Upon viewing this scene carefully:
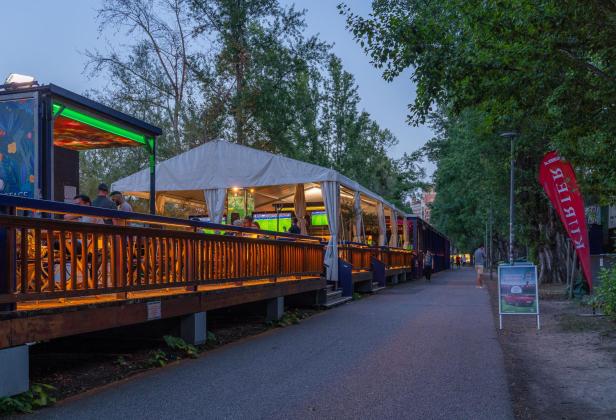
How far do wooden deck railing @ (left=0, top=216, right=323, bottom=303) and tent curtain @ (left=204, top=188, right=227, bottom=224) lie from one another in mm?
5915

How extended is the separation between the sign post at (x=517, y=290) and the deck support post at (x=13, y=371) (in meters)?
8.69

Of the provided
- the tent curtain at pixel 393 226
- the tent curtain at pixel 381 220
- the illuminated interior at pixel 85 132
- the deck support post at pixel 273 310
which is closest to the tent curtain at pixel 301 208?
the tent curtain at pixel 381 220

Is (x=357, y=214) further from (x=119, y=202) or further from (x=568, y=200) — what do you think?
(x=119, y=202)

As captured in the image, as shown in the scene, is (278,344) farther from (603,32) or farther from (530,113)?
(603,32)

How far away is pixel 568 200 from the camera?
14938mm

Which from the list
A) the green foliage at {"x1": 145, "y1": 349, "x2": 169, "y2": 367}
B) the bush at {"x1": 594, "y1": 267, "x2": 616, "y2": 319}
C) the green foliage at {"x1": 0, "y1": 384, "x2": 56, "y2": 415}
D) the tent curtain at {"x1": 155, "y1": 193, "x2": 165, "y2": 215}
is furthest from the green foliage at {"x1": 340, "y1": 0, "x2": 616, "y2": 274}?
the tent curtain at {"x1": 155, "y1": 193, "x2": 165, "y2": 215}

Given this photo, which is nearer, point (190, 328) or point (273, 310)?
point (190, 328)

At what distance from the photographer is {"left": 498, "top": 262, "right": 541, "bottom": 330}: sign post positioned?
11898 mm

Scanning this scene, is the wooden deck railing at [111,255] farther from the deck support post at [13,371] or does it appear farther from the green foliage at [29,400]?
the green foliage at [29,400]

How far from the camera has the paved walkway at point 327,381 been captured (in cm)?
550

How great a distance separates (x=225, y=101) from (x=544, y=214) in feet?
53.2

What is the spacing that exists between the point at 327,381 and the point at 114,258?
2545 millimetres

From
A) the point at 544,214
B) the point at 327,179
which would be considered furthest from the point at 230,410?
the point at 544,214

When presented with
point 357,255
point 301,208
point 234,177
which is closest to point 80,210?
point 234,177
